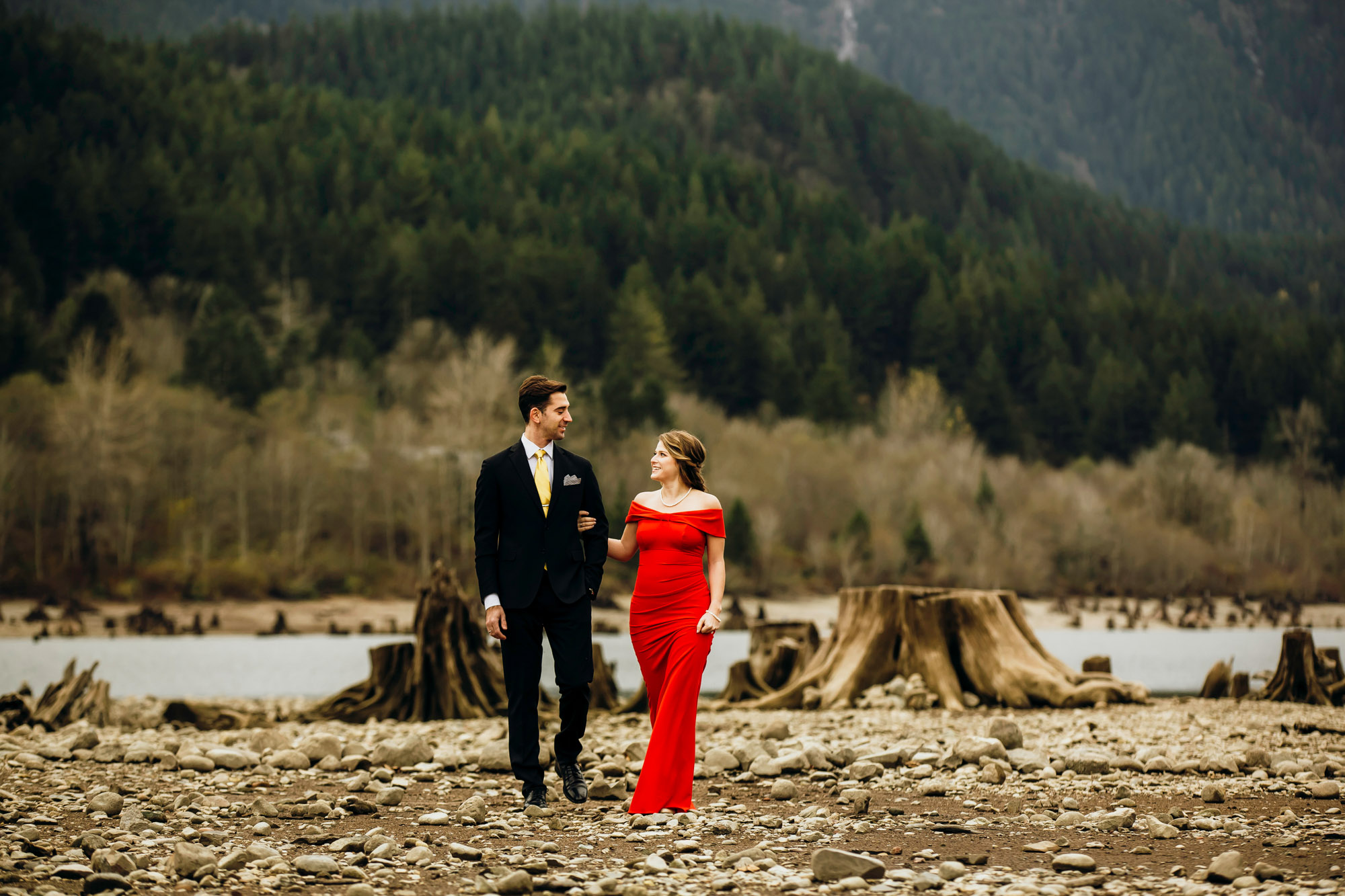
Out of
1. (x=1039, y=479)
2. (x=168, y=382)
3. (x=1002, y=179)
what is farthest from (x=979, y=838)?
(x=1002, y=179)

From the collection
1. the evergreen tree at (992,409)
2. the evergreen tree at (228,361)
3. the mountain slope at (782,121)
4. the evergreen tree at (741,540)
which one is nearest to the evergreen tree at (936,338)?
the evergreen tree at (992,409)

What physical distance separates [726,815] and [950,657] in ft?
23.8

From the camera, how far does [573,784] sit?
8.21m

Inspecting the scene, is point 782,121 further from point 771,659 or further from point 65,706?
point 65,706

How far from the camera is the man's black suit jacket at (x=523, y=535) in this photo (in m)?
7.90

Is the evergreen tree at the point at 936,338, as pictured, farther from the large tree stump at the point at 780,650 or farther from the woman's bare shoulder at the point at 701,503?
the woman's bare shoulder at the point at 701,503

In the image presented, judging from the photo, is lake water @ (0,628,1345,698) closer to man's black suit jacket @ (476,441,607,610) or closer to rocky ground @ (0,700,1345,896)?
rocky ground @ (0,700,1345,896)

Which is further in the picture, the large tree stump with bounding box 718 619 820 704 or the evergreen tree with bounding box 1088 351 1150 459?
the evergreen tree with bounding box 1088 351 1150 459

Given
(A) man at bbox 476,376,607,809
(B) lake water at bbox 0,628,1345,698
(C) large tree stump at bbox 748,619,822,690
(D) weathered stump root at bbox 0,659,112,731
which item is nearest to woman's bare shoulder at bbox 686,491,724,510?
(A) man at bbox 476,376,607,809

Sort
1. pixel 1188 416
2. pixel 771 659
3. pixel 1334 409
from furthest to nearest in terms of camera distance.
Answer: pixel 1188 416, pixel 1334 409, pixel 771 659

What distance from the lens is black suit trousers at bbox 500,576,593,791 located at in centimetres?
795

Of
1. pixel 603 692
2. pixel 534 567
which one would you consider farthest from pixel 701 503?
pixel 603 692

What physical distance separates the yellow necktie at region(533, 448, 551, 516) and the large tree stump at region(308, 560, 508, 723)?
21.4 ft

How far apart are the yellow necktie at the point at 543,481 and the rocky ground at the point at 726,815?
75.5 inches
